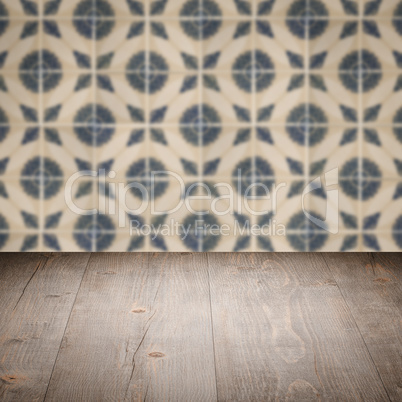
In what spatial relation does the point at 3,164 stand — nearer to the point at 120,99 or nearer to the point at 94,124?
the point at 94,124

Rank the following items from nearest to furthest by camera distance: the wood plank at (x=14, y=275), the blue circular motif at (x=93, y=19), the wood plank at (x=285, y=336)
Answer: the wood plank at (x=285, y=336), the wood plank at (x=14, y=275), the blue circular motif at (x=93, y=19)

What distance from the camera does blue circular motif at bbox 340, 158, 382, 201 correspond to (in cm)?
189

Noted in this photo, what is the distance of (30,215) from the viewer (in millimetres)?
1910

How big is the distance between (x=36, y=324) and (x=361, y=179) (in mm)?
1059

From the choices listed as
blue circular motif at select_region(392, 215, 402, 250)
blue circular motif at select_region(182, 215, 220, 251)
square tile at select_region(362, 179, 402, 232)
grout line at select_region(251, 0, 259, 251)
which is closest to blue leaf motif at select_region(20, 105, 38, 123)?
blue circular motif at select_region(182, 215, 220, 251)

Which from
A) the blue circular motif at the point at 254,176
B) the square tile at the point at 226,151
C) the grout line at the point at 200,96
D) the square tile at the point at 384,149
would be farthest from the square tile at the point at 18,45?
the square tile at the point at 384,149

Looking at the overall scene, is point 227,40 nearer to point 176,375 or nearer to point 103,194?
point 103,194

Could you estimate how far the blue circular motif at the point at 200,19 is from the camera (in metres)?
1.82

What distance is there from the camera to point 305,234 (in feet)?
6.32

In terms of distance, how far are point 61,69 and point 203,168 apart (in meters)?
0.52

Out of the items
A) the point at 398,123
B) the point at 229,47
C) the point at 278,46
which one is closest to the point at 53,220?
the point at 229,47

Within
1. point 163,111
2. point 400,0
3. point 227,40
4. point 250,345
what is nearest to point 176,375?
point 250,345

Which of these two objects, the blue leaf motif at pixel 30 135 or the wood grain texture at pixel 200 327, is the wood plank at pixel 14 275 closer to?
the wood grain texture at pixel 200 327

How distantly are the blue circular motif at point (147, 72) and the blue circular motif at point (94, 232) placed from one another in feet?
1.37
